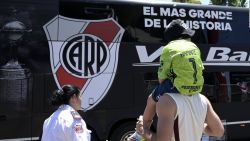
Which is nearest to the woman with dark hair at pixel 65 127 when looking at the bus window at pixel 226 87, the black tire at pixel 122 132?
the black tire at pixel 122 132

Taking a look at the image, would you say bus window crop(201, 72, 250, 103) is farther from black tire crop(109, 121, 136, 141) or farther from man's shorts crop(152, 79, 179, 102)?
man's shorts crop(152, 79, 179, 102)

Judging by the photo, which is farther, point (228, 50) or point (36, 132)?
point (228, 50)

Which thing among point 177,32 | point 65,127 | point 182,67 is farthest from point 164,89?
point 65,127

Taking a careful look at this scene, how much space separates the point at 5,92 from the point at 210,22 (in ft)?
15.0

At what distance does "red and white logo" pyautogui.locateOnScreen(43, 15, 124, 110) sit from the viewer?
8.57 meters

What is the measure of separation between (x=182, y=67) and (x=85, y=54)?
19.8ft

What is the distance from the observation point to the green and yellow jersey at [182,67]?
2.81 meters

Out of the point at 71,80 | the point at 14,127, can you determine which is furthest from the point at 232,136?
the point at 14,127

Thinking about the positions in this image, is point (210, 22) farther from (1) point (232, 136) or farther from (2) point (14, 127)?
(2) point (14, 127)

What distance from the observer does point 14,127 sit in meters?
8.21

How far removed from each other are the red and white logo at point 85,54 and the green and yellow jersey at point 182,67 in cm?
585

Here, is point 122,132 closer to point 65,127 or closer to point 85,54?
point 85,54

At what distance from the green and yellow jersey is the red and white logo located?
5.85 metres

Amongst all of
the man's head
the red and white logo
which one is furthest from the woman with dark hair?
the red and white logo
